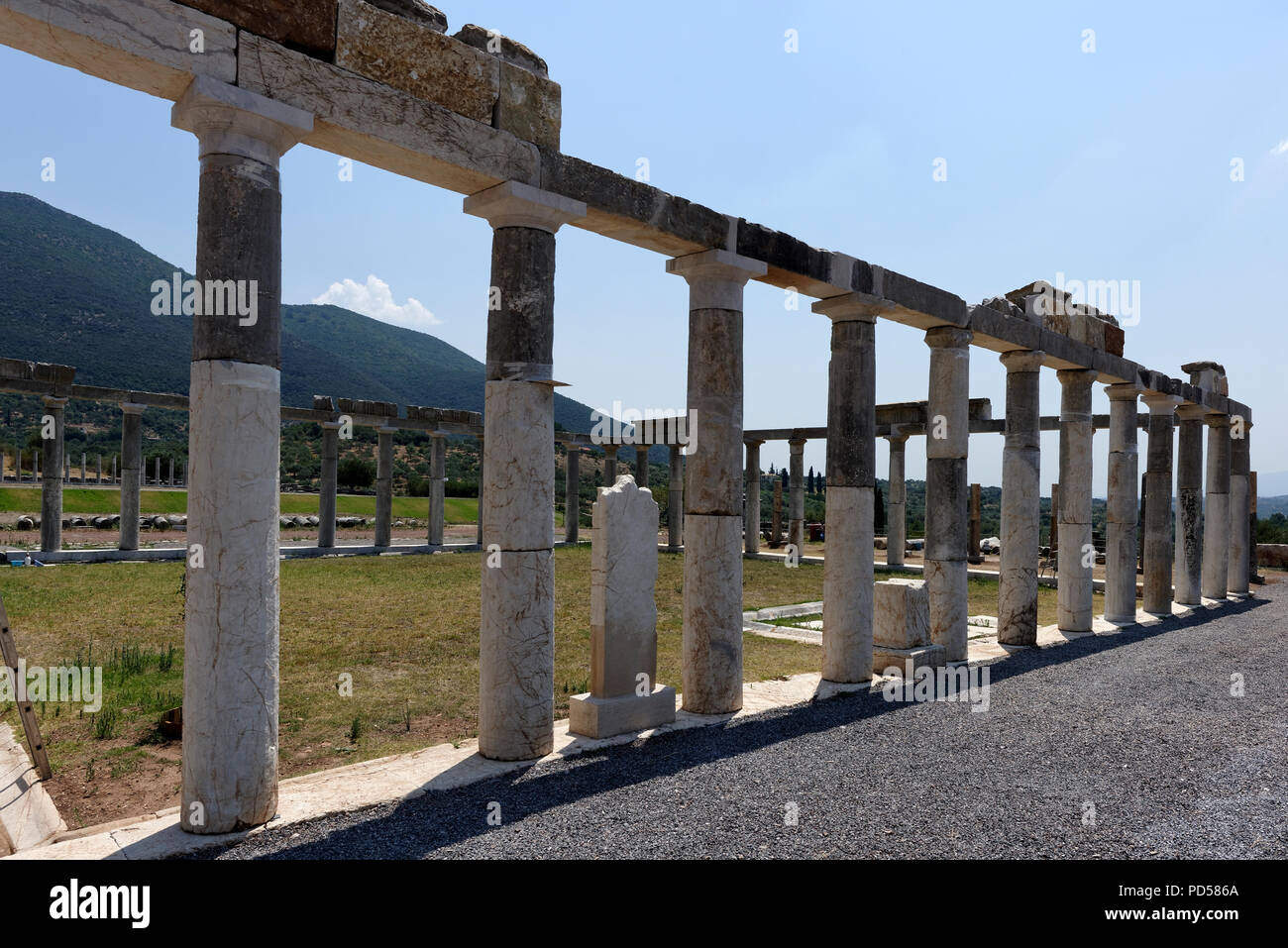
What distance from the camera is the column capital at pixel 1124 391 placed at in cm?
1540

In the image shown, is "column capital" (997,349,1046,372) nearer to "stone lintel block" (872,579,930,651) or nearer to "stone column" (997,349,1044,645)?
"stone column" (997,349,1044,645)

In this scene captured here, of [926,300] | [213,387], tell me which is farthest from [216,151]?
[926,300]

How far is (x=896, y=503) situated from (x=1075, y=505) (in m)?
16.0

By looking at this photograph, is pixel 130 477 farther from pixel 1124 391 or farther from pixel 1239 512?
pixel 1239 512

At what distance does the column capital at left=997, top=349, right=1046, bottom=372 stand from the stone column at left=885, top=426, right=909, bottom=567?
53.0 ft

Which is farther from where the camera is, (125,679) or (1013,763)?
(125,679)

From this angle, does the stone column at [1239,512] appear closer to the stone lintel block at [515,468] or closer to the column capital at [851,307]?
the column capital at [851,307]

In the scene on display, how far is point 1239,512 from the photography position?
20469mm

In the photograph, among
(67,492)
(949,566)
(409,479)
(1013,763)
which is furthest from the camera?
(409,479)

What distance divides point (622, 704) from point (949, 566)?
5.91 meters

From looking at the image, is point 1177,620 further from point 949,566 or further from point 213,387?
point 213,387

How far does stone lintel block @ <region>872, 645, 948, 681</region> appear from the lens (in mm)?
10516

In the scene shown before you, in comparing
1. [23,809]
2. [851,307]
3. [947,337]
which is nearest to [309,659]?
[23,809]
